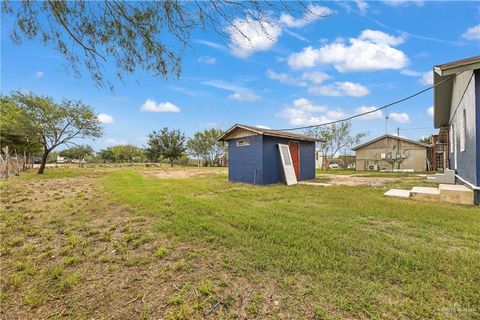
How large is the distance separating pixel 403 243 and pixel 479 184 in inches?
148

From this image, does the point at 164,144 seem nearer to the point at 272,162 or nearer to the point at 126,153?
the point at 272,162

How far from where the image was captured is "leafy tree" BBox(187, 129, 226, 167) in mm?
35281

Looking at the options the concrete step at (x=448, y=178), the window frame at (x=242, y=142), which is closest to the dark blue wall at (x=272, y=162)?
the window frame at (x=242, y=142)

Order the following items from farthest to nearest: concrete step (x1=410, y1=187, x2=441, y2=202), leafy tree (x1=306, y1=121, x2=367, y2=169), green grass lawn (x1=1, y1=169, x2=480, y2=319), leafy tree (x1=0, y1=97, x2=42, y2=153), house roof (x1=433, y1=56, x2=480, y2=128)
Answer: leafy tree (x1=306, y1=121, x2=367, y2=169), leafy tree (x1=0, y1=97, x2=42, y2=153), concrete step (x1=410, y1=187, x2=441, y2=202), house roof (x1=433, y1=56, x2=480, y2=128), green grass lawn (x1=1, y1=169, x2=480, y2=319)

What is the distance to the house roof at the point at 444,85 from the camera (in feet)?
16.0

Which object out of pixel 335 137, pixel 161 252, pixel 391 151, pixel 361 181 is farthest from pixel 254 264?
pixel 335 137

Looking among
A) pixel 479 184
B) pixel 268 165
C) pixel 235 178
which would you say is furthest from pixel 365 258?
pixel 235 178

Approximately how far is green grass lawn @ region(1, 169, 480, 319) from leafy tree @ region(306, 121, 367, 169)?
26.1 meters

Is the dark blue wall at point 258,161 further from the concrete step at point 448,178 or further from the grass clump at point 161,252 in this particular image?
the grass clump at point 161,252

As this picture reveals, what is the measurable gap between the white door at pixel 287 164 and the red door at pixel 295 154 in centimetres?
52

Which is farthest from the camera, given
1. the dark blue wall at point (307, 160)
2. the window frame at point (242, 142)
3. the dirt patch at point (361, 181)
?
the dark blue wall at point (307, 160)

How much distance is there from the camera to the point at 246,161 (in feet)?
34.9

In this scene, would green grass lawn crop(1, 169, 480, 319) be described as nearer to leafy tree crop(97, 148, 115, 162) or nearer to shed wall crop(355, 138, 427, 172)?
shed wall crop(355, 138, 427, 172)

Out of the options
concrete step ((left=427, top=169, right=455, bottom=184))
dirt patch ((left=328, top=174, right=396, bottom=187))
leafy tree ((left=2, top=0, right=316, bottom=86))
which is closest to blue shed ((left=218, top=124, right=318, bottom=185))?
dirt patch ((left=328, top=174, right=396, bottom=187))
